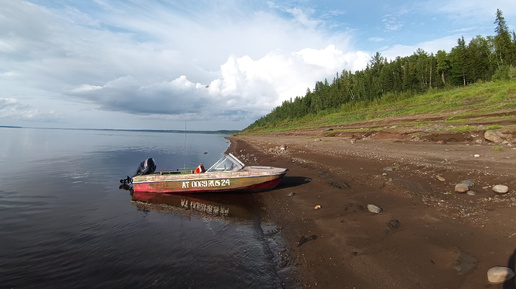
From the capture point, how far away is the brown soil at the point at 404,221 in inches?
191

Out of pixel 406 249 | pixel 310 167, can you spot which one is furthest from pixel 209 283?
pixel 310 167

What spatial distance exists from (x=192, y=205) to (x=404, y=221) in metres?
8.71

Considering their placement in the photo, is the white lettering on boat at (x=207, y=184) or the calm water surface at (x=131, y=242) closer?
the calm water surface at (x=131, y=242)

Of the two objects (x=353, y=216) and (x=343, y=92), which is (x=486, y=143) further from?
(x=343, y=92)

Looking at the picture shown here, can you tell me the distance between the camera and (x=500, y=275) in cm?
412

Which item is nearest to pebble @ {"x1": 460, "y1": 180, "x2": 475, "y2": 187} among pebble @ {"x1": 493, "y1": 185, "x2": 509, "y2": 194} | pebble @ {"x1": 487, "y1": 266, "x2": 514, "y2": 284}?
pebble @ {"x1": 493, "y1": 185, "x2": 509, "y2": 194}

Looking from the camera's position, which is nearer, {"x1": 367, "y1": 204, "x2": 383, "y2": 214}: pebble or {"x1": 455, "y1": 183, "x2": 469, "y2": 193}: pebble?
{"x1": 367, "y1": 204, "x2": 383, "y2": 214}: pebble

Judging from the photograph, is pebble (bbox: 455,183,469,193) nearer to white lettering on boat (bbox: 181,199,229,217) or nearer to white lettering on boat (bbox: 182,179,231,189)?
white lettering on boat (bbox: 181,199,229,217)

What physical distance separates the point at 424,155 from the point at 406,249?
10163 mm

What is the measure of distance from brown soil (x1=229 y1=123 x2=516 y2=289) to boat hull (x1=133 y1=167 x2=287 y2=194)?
814mm

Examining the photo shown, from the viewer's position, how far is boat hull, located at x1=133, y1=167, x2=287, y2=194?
11.8 m

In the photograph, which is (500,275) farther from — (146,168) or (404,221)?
Answer: (146,168)

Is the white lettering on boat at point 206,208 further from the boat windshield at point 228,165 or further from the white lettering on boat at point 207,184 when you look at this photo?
the boat windshield at point 228,165

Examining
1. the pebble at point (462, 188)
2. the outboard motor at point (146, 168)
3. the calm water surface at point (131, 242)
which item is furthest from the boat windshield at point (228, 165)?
the pebble at point (462, 188)
